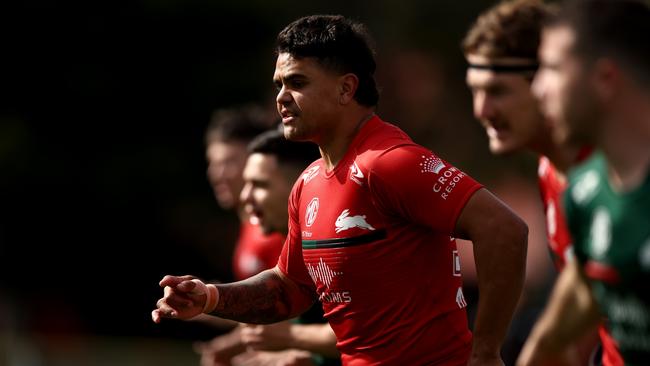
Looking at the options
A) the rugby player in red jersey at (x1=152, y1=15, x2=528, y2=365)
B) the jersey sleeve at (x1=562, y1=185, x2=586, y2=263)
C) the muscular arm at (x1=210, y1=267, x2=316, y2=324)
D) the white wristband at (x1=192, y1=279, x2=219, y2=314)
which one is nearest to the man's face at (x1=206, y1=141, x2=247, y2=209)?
the muscular arm at (x1=210, y1=267, x2=316, y2=324)

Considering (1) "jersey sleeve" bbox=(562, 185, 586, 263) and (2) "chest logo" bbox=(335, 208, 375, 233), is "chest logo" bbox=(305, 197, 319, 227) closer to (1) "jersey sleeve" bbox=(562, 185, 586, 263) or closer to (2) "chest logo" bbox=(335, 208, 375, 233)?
(2) "chest logo" bbox=(335, 208, 375, 233)

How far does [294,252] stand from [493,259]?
1.29 m

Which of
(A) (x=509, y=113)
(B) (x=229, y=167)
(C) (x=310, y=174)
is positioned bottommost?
(A) (x=509, y=113)

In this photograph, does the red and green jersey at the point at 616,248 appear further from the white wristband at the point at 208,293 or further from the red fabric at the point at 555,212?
the white wristband at the point at 208,293

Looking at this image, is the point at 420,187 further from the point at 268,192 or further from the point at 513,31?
the point at 268,192

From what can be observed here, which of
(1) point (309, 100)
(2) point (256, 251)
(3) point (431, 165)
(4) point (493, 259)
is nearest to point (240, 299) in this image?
(1) point (309, 100)

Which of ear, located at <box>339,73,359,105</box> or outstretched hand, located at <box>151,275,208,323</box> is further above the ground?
ear, located at <box>339,73,359,105</box>

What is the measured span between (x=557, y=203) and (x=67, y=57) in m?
16.1

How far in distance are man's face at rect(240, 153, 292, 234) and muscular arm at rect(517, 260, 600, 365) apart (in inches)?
147

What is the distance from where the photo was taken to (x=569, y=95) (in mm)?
4086

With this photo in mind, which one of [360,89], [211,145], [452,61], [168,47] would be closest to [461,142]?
[452,61]

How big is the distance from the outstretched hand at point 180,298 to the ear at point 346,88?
1.15 metres

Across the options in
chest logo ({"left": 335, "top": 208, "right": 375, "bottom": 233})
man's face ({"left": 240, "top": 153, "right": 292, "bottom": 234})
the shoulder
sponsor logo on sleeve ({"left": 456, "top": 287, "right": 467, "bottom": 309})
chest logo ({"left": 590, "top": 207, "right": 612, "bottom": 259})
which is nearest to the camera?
chest logo ({"left": 590, "top": 207, "right": 612, "bottom": 259})

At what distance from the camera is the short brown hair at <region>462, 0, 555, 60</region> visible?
5328 mm
